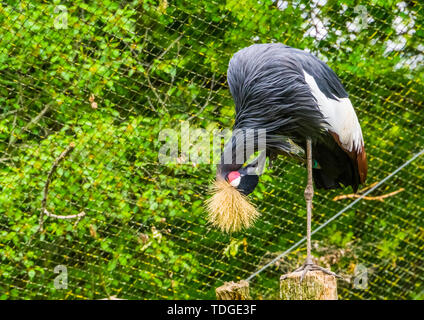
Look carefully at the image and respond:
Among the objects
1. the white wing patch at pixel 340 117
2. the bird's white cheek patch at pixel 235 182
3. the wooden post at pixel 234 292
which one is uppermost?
the white wing patch at pixel 340 117

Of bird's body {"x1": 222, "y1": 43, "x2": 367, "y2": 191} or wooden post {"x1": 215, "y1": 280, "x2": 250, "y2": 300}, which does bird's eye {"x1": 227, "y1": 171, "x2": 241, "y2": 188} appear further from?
wooden post {"x1": 215, "y1": 280, "x2": 250, "y2": 300}

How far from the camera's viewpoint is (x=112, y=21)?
9.64ft

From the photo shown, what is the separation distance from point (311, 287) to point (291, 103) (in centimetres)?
68

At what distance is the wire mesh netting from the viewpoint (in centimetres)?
297

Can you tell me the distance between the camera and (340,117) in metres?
2.47

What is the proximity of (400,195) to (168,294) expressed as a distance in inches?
55.7

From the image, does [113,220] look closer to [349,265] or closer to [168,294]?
[168,294]

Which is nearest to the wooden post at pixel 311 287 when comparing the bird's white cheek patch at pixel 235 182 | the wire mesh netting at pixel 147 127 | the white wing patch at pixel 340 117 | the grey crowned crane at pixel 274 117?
the grey crowned crane at pixel 274 117

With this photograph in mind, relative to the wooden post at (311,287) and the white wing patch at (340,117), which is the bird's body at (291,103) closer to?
the white wing patch at (340,117)

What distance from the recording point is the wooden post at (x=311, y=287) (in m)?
1.92

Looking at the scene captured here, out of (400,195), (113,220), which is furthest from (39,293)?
(400,195)

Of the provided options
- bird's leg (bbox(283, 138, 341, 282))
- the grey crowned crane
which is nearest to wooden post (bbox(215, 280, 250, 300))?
bird's leg (bbox(283, 138, 341, 282))

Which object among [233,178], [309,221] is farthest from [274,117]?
[309,221]

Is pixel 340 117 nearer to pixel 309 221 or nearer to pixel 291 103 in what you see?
pixel 291 103
